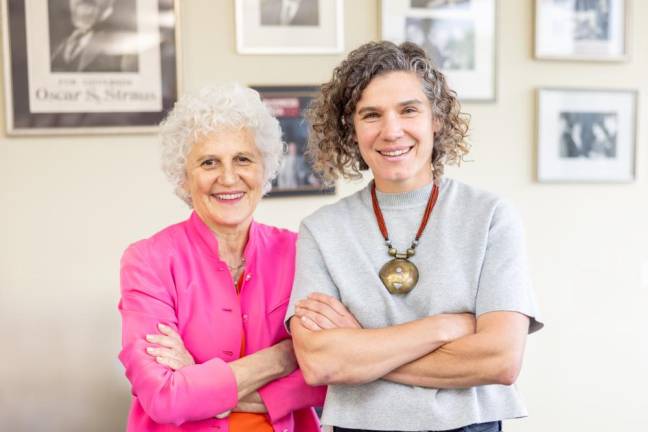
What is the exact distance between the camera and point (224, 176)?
1.58 metres

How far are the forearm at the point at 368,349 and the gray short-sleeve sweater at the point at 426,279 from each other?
50mm

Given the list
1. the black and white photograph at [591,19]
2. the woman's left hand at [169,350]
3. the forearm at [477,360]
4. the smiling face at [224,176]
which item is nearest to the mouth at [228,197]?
the smiling face at [224,176]

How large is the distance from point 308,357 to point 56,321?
133 cm

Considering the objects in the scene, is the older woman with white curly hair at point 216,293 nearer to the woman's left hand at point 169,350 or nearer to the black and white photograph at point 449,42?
the woman's left hand at point 169,350

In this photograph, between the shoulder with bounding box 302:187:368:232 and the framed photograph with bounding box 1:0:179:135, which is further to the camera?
the framed photograph with bounding box 1:0:179:135

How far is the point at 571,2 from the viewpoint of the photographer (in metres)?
2.73

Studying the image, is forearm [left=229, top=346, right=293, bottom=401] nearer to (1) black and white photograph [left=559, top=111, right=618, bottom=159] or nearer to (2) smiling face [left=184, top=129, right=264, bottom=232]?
(2) smiling face [left=184, top=129, right=264, bottom=232]

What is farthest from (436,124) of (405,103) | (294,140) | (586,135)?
(586,135)

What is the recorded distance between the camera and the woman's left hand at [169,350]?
4.72 ft

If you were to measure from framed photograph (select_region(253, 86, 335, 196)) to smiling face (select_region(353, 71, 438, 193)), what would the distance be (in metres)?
1.07

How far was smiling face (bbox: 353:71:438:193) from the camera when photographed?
1.42m

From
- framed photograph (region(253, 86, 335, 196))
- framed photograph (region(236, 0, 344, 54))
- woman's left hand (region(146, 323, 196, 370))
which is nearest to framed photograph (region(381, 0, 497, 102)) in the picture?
framed photograph (region(236, 0, 344, 54))

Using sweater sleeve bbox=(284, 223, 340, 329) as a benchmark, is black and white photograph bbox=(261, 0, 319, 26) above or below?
above

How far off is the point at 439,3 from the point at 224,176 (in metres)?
1.47
